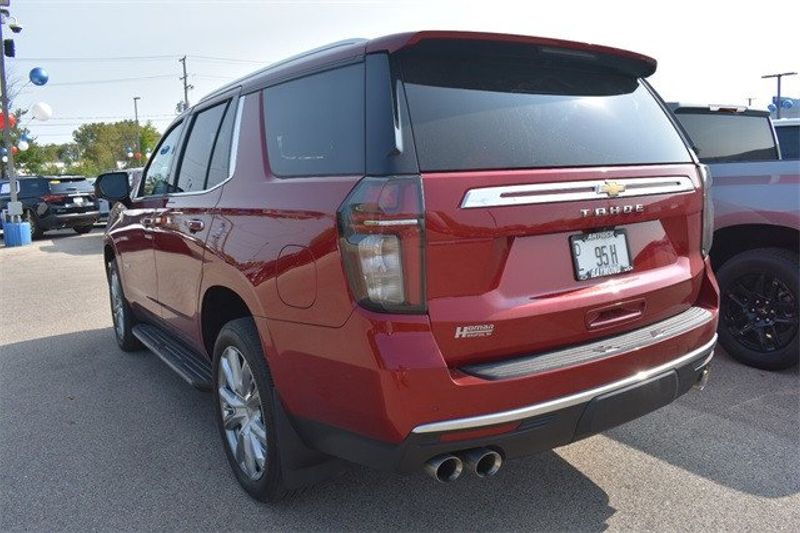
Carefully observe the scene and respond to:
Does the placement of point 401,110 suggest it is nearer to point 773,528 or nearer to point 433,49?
point 433,49

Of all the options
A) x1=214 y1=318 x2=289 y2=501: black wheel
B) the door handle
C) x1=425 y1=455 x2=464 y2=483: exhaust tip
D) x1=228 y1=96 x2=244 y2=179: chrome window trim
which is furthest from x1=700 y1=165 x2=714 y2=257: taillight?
the door handle

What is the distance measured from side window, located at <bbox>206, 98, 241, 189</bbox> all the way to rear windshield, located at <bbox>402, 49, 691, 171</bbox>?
4.25 ft

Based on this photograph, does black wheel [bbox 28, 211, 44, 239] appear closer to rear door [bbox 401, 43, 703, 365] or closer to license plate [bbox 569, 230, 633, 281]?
rear door [bbox 401, 43, 703, 365]

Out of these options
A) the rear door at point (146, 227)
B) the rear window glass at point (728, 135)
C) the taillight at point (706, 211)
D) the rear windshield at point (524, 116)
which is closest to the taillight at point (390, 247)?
the rear windshield at point (524, 116)

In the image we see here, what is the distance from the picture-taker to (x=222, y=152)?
129 inches

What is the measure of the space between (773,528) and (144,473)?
294 centimetres

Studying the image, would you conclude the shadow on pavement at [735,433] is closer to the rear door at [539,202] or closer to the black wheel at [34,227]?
the rear door at [539,202]

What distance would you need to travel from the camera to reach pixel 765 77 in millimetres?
39344

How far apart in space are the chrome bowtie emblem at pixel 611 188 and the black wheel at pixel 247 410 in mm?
1544

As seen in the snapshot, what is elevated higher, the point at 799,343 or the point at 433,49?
the point at 433,49

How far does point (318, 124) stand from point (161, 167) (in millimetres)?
2280

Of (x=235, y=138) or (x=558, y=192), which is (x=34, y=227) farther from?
(x=558, y=192)

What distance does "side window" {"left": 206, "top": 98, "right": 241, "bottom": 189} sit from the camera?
10.5 ft

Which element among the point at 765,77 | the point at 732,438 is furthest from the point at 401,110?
the point at 765,77
